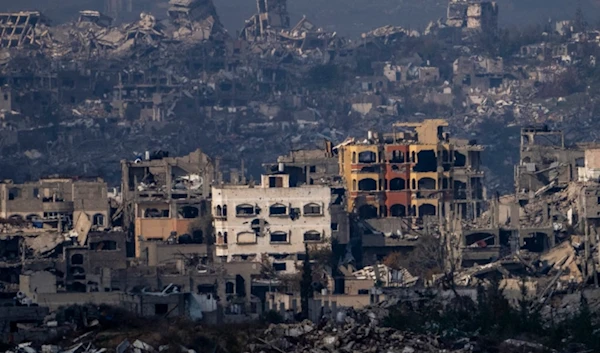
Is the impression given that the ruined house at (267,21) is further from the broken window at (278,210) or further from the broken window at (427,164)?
the broken window at (278,210)

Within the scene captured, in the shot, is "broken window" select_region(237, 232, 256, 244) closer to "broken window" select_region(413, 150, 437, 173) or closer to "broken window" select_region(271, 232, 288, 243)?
"broken window" select_region(271, 232, 288, 243)

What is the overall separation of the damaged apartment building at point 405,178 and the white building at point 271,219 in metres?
6.76

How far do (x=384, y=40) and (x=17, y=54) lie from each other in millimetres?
17289

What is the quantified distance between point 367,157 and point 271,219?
27.3 ft

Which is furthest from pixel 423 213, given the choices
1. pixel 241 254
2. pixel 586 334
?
pixel 586 334

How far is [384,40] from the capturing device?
12988 centimetres

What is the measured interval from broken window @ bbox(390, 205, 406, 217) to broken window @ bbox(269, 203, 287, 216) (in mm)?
7110

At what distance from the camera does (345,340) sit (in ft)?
112

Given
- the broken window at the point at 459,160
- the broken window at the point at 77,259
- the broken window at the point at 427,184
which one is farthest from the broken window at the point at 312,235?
the broken window at the point at 459,160

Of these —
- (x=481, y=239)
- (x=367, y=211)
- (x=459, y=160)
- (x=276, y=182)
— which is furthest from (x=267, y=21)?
(x=481, y=239)

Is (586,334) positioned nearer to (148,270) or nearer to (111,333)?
(111,333)

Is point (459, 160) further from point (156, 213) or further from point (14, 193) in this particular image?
point (14, 193)

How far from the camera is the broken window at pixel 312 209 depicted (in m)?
61.2

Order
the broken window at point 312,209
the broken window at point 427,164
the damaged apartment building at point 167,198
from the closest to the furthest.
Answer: the broken window at point 312,209 < the damaged apartment building at point 167,198 < the broken window at point 427,164
